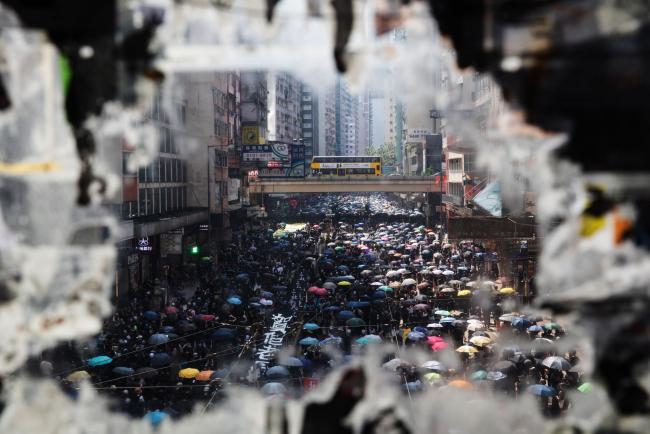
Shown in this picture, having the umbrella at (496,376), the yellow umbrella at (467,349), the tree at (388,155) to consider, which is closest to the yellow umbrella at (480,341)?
the yellow umbrella at (467,349)

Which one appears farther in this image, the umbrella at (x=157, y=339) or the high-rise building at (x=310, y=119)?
the high-rise building at (x=310, y=119)

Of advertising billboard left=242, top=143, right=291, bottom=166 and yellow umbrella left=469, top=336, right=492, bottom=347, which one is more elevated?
advertising billboard left=242, top=143, right=291, bottom=166

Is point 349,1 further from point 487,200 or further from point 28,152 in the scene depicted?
point 487,200

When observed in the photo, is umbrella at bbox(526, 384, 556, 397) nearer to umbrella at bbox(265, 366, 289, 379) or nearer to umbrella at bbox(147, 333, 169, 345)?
umbrella at bbox(265, 366, 289, 379)

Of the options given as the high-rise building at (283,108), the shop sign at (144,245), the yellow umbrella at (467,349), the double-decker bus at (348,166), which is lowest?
the yellow umbrella at (467,349)

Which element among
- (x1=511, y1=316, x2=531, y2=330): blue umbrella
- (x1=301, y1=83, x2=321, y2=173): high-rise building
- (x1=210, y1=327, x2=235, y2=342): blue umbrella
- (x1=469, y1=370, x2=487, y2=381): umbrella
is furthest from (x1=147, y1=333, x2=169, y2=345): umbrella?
(x1=301, y1=83, x2=321, y2=173): high-rise building

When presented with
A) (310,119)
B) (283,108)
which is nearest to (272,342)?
(283,108)

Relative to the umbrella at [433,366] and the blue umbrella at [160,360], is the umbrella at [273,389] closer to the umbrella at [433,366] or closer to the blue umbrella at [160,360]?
the blue umbrella at [160,360]
